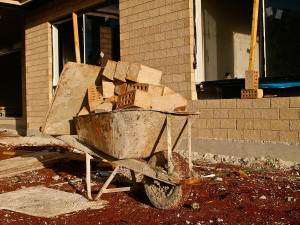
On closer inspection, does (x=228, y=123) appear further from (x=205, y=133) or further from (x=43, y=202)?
(x=43, y=202)

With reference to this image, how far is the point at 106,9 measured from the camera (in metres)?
9.24

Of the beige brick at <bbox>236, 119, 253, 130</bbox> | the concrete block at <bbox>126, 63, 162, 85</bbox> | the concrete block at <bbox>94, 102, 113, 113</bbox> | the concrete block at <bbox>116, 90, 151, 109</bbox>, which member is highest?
the concrete block at <bbox>126, 63, 162, 85</bbox>

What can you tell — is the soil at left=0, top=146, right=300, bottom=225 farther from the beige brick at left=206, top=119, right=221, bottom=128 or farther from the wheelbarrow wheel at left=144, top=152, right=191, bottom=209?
the beige brick at left=206, top=119, right=221, bottom=128

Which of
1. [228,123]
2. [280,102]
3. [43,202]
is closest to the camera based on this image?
[43,202]

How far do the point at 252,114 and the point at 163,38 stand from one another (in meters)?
2.61

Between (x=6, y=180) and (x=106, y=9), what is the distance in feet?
18.1

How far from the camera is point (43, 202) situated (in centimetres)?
408

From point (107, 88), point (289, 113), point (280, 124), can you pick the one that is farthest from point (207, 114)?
point (107, 88)

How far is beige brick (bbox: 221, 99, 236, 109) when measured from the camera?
20.4 feet

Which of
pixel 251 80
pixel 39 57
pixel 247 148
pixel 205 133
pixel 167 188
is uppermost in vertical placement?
pixel 39 57

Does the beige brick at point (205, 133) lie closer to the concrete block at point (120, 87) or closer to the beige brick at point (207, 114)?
the beige brick at point (207, 114)

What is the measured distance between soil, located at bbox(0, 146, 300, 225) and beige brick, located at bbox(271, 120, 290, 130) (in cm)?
66

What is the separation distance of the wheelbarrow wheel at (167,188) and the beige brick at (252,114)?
267 cm

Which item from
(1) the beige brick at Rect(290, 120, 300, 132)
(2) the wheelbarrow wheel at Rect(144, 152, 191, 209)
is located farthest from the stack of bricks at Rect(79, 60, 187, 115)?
(1) the beige brick at Rect(290, 120, 300, 132)
